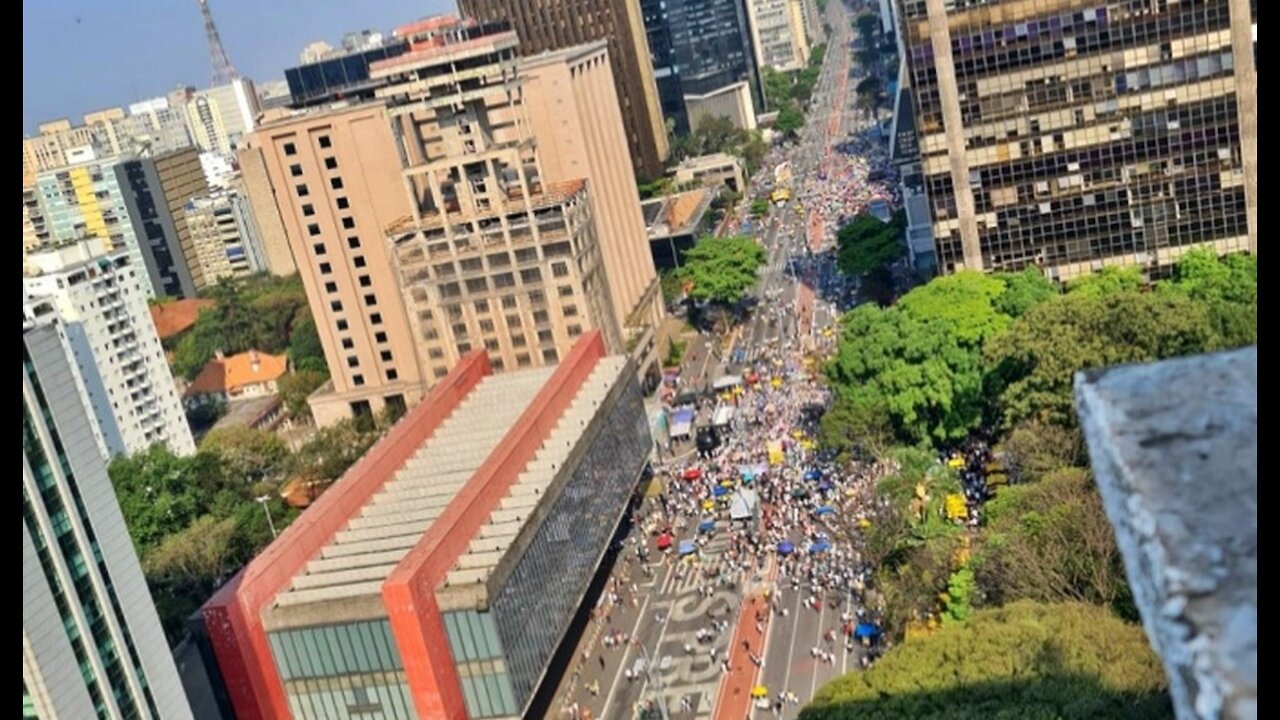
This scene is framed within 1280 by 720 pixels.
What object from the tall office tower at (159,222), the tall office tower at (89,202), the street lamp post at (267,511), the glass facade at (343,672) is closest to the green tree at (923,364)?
the glass facade at (343,672)

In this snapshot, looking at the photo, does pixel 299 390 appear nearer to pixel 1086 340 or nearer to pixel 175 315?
pixel 175 315

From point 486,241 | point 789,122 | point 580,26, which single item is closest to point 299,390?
point 486,241

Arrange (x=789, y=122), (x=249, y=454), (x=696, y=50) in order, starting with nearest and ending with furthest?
(x=249, y=454), (x=789, y=122), (x=696, y=50)

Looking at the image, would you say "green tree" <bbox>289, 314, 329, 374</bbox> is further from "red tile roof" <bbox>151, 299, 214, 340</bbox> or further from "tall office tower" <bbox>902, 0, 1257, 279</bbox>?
"tall office tower" <bbox>902, 0, 1257, 279</bbox>

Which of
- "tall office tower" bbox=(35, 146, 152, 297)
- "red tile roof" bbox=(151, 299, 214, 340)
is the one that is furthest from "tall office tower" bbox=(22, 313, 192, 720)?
"tall office tower" bbox=(35, 146, 152, 297)

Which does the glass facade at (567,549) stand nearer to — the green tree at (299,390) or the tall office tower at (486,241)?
the tall office tower at (486,241)
